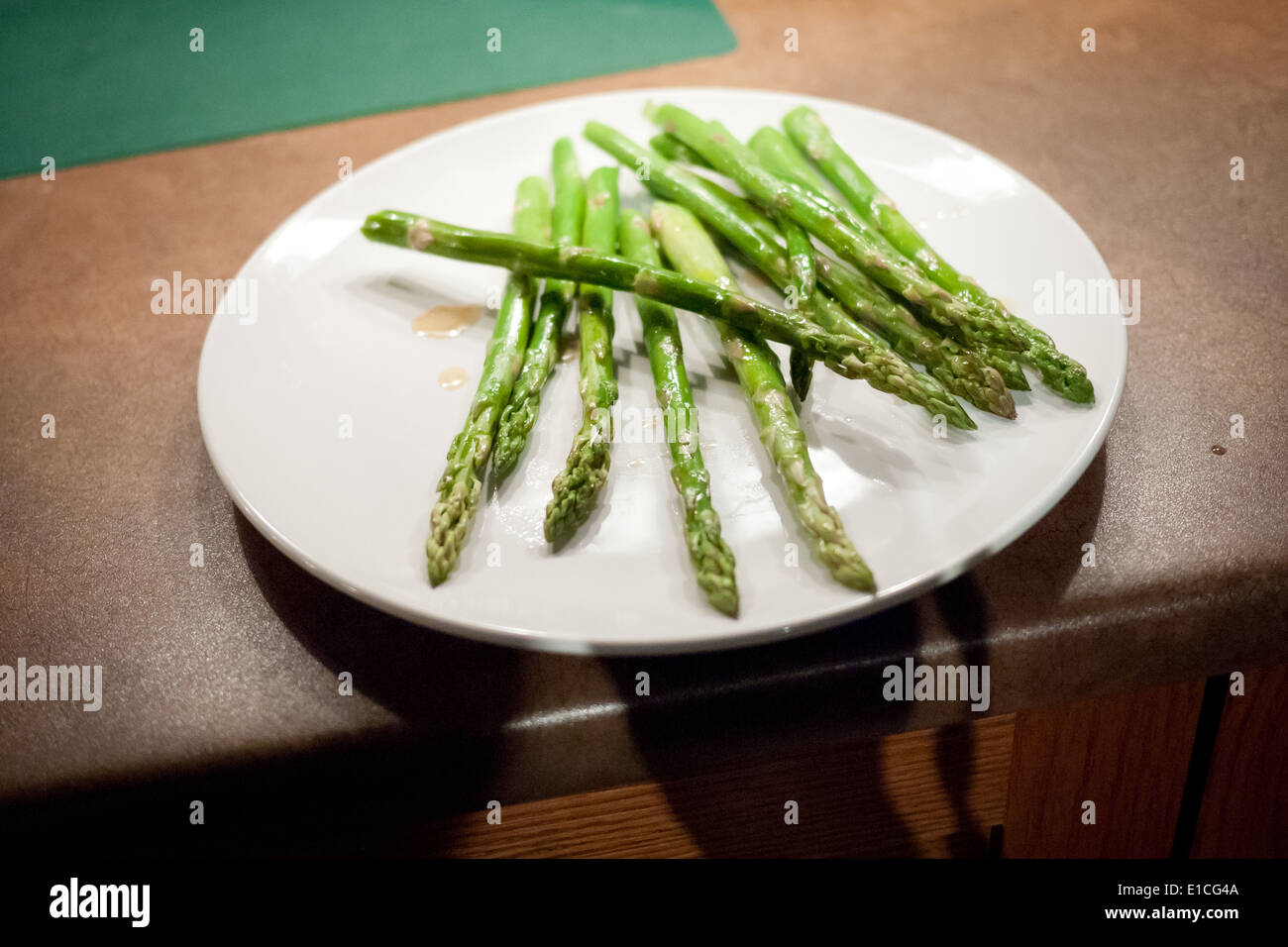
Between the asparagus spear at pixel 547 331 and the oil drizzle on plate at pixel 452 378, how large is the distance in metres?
0.09

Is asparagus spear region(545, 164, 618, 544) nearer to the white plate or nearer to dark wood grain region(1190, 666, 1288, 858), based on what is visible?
the white plate

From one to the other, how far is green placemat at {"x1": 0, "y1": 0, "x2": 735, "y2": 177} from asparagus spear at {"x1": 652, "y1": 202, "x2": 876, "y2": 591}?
0.90 meters

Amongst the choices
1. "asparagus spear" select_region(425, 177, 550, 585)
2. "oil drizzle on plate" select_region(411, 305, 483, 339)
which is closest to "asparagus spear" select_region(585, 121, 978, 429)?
"asparagus spear" select_region(425, 177, 550, 585)

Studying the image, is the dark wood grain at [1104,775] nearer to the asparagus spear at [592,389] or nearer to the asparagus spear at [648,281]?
the asparagus spear at [648,281]

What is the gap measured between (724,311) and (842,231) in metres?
0.27

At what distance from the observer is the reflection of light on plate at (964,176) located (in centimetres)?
156

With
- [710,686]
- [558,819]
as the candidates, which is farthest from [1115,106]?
[558,819]

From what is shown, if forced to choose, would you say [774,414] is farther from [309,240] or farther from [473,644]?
[309,240]

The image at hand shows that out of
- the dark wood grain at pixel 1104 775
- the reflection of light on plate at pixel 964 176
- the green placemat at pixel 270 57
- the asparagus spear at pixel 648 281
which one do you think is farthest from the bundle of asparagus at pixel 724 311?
the green placemat at pixel 270 57

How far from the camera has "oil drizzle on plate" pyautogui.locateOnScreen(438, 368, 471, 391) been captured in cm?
132

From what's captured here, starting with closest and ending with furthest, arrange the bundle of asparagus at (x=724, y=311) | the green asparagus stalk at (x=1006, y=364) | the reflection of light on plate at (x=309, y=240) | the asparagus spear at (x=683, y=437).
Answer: the asparagus spear at (x=683, y=437)
the bundle of asparagus at (x=724, y=311)
the green asparagus stalk at (x=1006, y=364)
the reflection of light on plate at (x=309, y=240)

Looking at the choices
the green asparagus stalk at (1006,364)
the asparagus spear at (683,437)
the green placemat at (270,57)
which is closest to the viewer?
the asparagus spear at (683,437)

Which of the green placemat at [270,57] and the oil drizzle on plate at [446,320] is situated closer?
the oil drizzle on plate at [446,320]
